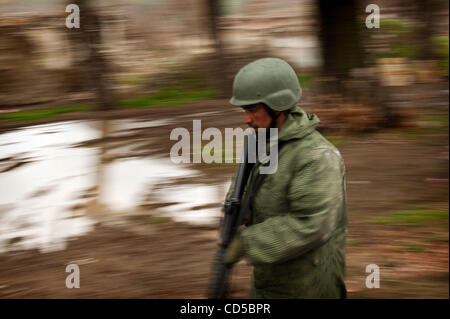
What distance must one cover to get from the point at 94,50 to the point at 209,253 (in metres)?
7.94

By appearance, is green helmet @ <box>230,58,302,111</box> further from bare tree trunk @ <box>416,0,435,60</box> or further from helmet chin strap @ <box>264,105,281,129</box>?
bare tree trunk @ <box>416,0,435,60</box>

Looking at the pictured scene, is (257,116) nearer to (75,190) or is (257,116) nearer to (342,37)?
(75,190)

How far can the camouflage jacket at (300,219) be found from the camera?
2695 mm

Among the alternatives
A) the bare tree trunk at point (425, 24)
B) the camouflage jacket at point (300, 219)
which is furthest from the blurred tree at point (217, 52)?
the camouflage jacket at point (300, 219)

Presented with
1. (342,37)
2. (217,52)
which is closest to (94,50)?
(217,52)

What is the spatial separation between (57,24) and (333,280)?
1200 centimetres

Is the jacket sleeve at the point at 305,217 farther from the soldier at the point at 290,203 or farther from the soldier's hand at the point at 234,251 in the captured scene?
the soldier's hand at the point at 234,251

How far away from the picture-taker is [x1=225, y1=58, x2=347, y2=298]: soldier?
2703 millimetres

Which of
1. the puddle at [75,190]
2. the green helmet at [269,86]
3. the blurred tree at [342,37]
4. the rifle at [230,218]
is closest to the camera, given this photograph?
the green helmet at [269,86]

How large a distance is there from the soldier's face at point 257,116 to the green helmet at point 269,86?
4cm

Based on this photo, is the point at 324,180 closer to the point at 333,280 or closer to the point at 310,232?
the point at 310,232

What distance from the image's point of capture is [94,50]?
1243 cm

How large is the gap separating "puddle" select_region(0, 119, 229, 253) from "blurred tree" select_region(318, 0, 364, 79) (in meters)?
2.63

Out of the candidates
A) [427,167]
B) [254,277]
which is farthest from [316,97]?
[254,277]
